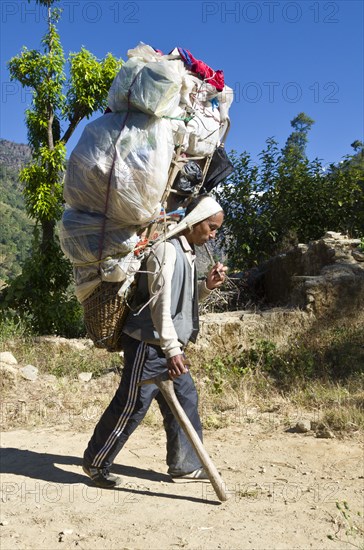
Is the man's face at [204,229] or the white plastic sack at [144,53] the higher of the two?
the white plastic sack at [144,53]

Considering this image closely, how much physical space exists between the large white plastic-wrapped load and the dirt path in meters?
1.62

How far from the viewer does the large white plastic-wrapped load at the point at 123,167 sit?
3.39 m

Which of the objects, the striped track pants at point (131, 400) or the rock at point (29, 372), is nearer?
the striped track pants at point (131, 400)

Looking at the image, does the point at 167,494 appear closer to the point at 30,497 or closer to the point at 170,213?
the point at 30,497

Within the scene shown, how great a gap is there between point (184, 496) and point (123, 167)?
1944mm

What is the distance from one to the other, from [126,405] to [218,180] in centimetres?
150

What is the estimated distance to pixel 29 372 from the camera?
6.49 m

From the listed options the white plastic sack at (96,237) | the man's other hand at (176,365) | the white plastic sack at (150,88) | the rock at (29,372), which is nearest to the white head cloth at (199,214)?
the white plastic sack at (96,237)

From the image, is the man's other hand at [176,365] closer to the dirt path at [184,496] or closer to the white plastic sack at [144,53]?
the dirt path at [184,496]

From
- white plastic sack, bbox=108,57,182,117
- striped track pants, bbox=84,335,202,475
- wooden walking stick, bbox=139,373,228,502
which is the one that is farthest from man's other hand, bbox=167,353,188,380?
white plastic sack, bbox=108,57,182,117

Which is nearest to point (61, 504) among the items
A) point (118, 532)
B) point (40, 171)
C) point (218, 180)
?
point (118, 532)

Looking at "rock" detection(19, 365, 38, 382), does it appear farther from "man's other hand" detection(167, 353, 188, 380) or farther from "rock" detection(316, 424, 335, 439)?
"man's other hand" detection(167, 353, 188, 380)

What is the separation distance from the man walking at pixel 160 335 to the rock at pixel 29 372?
103 inches

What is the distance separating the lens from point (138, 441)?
4.85 m
